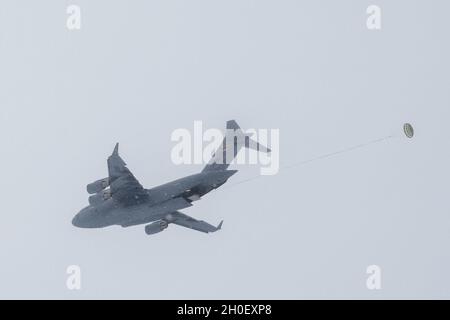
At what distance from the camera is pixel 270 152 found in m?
70.8

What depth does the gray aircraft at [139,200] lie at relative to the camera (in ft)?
211

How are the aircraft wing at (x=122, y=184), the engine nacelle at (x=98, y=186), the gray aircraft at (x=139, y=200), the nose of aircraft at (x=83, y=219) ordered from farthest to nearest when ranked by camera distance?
the engine nacelle at (x=98, y=186) < the nose of aircraft at (x=83, y=219) < the aircraft wing at (x=122, y=184) < the gray aircraft at (x=139, y=200)

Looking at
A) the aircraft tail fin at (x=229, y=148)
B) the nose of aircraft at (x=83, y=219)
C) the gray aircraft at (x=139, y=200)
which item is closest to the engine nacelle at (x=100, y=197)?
the gray aircraft at (x=139, y=200)

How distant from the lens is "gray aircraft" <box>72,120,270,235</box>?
2527 inches

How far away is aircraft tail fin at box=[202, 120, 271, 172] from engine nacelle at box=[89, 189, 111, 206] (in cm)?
1034

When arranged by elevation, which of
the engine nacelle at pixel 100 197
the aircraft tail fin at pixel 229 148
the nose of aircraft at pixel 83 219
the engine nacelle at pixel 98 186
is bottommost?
the nose of aircraft at pixel 83 219

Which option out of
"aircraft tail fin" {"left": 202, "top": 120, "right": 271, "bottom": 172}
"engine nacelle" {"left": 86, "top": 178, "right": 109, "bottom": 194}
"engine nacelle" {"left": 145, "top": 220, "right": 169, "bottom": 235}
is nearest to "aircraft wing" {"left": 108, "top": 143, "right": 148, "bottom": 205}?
"engine nacelle" {"left": 86, "top": 178, "right": 109, "bottom": 194}

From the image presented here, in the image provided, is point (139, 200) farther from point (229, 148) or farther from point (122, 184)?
point (229, 148)

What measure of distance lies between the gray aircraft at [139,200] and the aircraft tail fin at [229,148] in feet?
13.4

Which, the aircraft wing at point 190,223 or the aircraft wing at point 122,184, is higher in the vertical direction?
the aircraft wing at point 122,184

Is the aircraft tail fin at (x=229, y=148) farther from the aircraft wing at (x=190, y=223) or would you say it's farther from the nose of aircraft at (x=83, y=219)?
the nose of aircraft at (x=83, y=219)

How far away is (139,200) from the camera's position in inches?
2591

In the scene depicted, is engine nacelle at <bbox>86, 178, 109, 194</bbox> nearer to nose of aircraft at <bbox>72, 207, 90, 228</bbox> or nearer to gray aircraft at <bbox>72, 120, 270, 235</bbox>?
gray aircraft at <bbox>72, 120, 270, 235</bbox>
